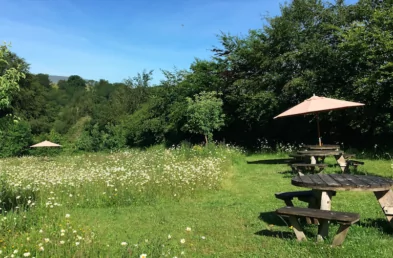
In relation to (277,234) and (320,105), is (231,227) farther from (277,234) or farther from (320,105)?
(320,105)

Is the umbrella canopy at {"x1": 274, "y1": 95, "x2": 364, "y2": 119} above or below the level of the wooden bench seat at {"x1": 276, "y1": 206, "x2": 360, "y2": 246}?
above

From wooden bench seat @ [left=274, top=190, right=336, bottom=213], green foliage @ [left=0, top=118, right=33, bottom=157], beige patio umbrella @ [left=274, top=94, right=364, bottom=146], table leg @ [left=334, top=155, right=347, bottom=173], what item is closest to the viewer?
wooden bench seat @ [left=274, top=190, right=336, bottom=213]

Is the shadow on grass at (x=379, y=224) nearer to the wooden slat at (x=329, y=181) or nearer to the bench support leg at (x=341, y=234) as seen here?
the wooden slat at (x=329, y=181)

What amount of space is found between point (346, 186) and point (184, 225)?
7.79ft

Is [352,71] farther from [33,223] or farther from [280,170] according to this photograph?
[33,223]

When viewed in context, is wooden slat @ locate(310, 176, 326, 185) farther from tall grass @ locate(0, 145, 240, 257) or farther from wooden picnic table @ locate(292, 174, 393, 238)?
tall grass @ locate(0, 145, 240, 257)

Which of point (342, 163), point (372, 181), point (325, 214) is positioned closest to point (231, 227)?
point (325, 214)

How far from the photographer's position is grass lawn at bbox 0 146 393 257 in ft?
12.2

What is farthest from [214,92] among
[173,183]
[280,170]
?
[173,183]

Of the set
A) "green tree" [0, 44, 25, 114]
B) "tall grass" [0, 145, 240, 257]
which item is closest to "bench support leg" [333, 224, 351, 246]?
"tall grass" [0, 145, 240, 257]

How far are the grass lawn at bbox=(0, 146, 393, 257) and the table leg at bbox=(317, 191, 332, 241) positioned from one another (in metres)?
0.10

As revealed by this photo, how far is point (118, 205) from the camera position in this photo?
6680mm

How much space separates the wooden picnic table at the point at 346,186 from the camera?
3912 mm

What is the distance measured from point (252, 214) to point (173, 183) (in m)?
2.47
